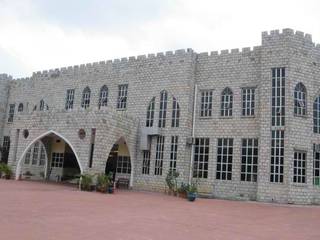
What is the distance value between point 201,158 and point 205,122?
217 centimetres

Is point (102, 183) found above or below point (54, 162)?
below

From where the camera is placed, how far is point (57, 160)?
2697 cm

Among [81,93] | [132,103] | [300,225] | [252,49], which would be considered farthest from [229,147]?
[81,93]

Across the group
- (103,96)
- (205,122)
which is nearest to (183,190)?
(205,122)

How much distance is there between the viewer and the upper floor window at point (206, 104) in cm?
2161

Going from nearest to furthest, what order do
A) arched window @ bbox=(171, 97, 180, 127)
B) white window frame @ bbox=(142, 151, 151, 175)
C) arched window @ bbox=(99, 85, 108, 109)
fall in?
arched window @ bbox=(171, 97, 180, 127) < white window frame @ bbox=(142, 151, 151, 175) < arched window @ bbox=(99, 85, 108, 109)

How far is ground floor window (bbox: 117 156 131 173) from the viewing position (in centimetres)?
2358

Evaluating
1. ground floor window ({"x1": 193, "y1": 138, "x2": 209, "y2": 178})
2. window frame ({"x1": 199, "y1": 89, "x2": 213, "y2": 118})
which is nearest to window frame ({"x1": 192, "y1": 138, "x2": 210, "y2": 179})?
ground floor window ({"x1": 193, "y1": 138, "x2": 209, "y2": 178})

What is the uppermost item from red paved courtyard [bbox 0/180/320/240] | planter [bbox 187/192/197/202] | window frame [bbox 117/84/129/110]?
window frame [bbox 117/84/129/110]

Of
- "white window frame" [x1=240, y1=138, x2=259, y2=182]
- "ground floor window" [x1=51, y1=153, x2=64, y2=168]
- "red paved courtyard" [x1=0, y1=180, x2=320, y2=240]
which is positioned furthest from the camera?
"ground floor window" [x1=51, y1=153, x2=64, y2=168]

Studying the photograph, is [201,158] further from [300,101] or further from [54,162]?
A: [54,162]

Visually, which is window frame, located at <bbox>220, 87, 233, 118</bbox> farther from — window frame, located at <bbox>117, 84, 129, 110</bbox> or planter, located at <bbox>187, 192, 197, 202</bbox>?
window frame, located at <bbox>117, 84, 129, 110</bbox>

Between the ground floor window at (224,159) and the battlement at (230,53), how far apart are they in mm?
5050

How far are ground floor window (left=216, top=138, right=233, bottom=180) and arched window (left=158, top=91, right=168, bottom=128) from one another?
3.91 m
